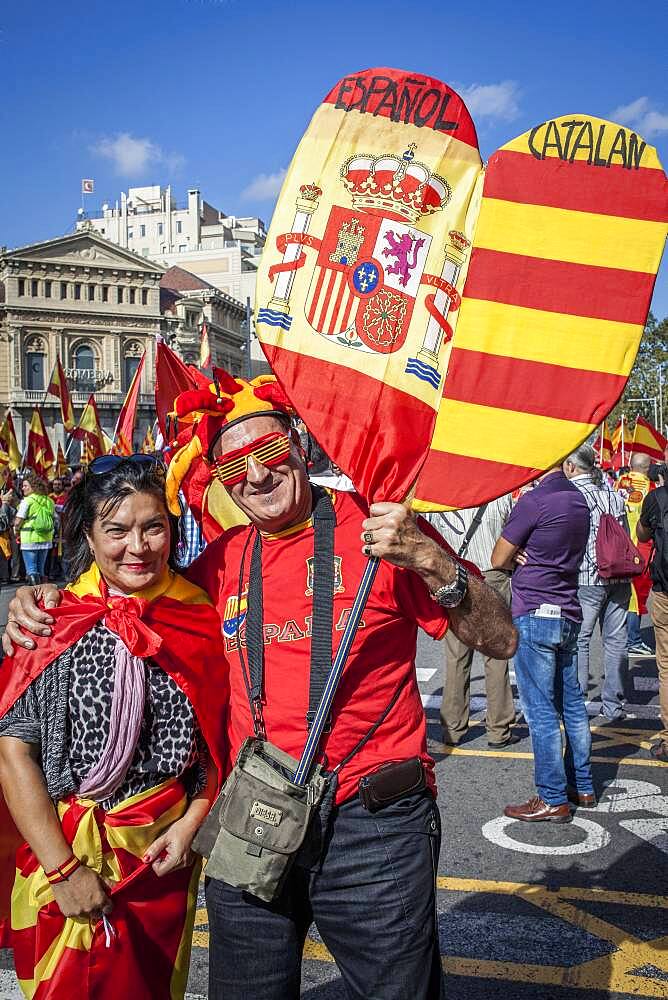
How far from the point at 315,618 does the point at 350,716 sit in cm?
26

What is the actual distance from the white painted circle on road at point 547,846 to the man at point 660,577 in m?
1.45

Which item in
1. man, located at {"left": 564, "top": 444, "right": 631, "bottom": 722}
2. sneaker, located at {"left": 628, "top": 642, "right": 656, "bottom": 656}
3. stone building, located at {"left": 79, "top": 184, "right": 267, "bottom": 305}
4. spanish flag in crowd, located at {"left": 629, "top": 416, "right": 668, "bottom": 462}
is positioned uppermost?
stone building, located at {"left": 79, "top": 184, "right": 267, "bottom": 305}

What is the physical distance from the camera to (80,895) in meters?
2.23

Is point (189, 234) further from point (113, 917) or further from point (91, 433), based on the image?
point (113, 917)

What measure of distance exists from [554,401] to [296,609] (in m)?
0.82

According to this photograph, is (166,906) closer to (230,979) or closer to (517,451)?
(230,979)

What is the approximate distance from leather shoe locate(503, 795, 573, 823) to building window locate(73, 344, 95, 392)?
6498 cm

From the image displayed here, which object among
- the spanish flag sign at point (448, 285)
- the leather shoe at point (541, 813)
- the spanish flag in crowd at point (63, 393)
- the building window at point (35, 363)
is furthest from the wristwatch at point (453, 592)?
the building window at point (35, 363)

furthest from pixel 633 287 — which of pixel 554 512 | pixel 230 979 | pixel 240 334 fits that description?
pixel 240 334

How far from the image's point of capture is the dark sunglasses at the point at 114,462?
2.51m

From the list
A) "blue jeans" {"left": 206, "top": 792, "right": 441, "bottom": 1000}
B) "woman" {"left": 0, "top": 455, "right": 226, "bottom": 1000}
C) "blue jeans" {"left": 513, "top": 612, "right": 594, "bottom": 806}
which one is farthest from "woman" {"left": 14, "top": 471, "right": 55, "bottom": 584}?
"blue jeans" {"left": 206, "top": 792, "right": 441, "bottom": 1000}

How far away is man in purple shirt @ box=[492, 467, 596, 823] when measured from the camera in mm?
4926

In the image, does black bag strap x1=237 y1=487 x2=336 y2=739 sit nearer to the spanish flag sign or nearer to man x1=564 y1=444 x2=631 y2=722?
the spanish flag sign

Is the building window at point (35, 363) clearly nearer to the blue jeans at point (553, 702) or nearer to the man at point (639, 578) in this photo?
the man at point (639, 578)
